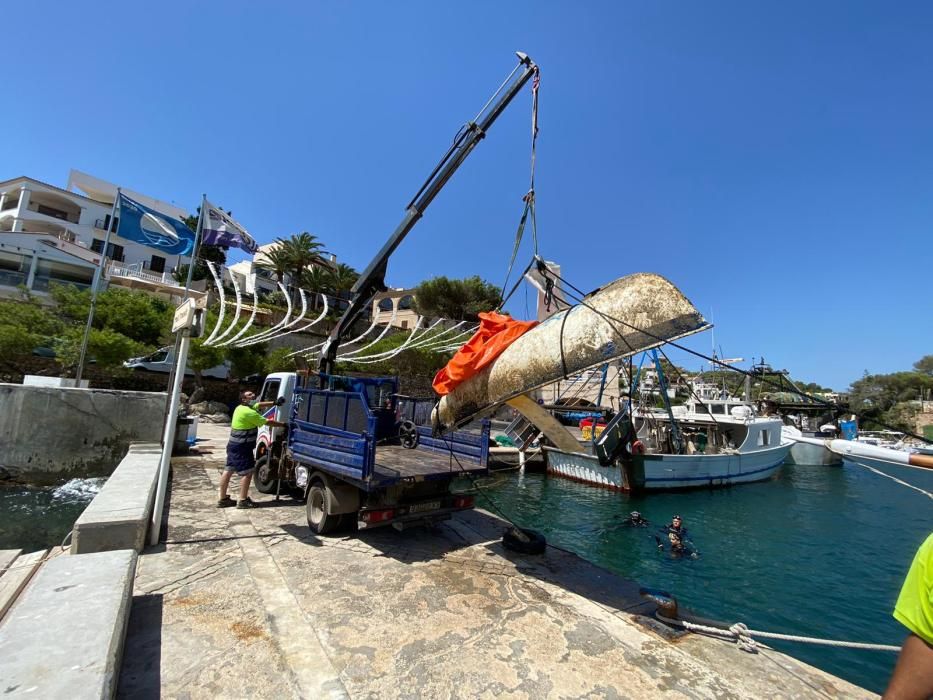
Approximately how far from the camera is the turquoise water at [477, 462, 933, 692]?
7801 millimetres

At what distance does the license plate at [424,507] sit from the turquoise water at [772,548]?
4.87 metres

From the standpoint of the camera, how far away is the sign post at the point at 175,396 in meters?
6.05

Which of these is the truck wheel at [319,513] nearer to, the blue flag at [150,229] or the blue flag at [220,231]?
the blue flag at [220,231]

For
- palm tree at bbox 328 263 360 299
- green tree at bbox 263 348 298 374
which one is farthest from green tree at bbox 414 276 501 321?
green tree at bbox 263 348 298 374

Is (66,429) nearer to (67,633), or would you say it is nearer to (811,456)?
(67,633)

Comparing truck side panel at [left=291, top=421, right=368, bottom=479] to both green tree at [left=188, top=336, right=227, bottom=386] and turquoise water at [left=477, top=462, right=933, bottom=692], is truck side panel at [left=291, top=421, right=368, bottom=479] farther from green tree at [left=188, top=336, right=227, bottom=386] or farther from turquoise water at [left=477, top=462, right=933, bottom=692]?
green tree at [left=188, top=336, right=227, bottom=386]

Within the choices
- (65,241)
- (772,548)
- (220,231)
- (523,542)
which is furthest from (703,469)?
(65,241)

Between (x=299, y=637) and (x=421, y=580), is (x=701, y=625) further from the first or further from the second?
(x=299, y=637)

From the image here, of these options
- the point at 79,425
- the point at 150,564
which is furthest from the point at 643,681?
the point at 79,425

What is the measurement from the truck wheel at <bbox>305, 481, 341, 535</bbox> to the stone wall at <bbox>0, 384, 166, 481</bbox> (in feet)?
28.6

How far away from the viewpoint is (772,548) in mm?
12289

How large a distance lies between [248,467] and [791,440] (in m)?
34.5

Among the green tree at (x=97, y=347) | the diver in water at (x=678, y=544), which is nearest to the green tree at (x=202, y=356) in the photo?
the green tree at (x=97, y=347)

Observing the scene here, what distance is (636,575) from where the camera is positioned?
9219 mm
